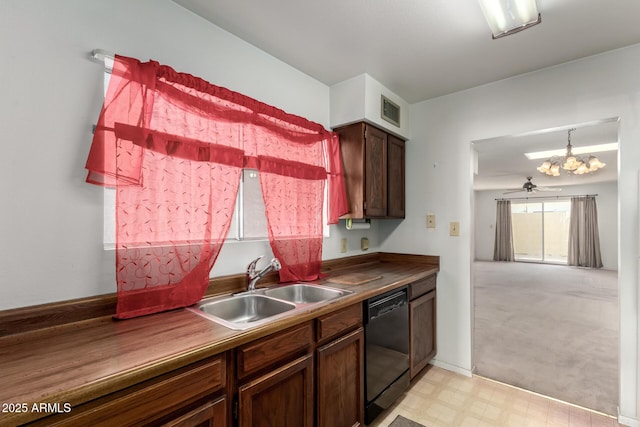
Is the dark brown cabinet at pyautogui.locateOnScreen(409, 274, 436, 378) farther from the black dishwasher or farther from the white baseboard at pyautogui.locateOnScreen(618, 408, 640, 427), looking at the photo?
the white baseboard at pyautogui.locateOnScreen(618, 408, 640, 427)

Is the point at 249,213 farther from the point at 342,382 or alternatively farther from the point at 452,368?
the point at 452,368

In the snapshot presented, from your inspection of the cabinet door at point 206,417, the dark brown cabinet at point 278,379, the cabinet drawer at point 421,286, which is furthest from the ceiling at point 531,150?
the cabinet door at point 206,417

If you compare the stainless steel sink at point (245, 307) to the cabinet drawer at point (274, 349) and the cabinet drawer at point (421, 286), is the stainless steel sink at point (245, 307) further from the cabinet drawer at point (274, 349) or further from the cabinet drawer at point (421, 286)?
the cabinet drawer at point (421, 286)

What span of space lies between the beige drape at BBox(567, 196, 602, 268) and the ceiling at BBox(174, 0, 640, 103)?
861 centimetres

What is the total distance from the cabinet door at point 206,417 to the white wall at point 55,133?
718mm

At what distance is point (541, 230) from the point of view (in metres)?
9.59

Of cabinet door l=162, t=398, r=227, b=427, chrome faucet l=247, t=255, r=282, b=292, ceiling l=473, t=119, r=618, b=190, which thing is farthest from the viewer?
ceiling l=473, t=119, r=618, b=190

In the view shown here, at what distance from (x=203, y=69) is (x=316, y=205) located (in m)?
1.15

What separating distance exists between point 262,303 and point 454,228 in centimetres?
188

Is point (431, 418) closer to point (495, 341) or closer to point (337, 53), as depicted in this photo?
point (495, 341)

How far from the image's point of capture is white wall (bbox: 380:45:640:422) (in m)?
2.00

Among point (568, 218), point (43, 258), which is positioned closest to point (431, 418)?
point (43, 258)

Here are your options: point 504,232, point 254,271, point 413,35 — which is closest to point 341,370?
point 254,271

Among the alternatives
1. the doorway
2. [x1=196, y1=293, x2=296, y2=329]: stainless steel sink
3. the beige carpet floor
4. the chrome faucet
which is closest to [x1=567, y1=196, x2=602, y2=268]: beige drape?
the doorway
